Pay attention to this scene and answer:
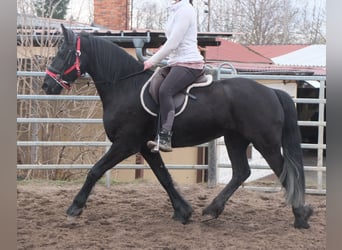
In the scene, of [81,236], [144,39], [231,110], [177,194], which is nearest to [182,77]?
[231,110]

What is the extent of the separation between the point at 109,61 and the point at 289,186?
2.25 metres

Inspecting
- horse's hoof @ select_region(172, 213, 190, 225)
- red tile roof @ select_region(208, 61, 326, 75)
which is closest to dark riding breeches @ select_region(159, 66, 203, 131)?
horse's hoof @ select_region(172, 213, 190, 225)

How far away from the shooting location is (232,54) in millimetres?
22406

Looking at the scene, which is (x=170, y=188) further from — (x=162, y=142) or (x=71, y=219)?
(x=71, y=219)

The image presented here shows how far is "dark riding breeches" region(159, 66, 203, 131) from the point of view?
15.3ft

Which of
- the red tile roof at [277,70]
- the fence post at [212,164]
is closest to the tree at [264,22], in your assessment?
the red tile roof at [277,70]

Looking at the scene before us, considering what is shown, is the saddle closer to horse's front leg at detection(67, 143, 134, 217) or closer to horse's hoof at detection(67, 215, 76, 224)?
horse's front leg at detection(67, 143, 134, 217)

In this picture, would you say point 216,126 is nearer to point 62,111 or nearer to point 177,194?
point 177,194

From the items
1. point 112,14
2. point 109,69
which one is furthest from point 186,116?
point 112,14

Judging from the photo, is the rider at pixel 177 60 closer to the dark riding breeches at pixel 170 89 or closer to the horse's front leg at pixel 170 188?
the dark riding breeches at pixel 170 89

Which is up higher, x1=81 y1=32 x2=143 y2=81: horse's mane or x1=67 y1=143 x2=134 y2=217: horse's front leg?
x1=81 y1=32 x2=143 y2=81: horse's mane

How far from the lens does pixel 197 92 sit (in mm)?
4898

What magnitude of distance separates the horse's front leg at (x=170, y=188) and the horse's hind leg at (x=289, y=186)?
0.98 m

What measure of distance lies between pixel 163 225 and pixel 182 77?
1.52 meters
